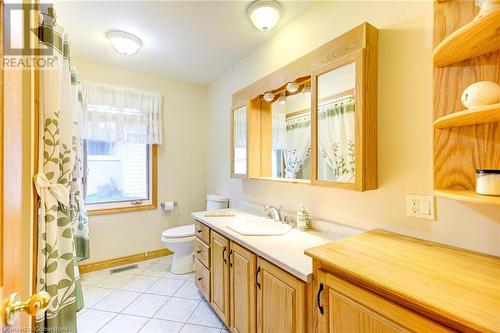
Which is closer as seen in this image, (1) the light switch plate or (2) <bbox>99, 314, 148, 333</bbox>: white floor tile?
(1) the light switch plate

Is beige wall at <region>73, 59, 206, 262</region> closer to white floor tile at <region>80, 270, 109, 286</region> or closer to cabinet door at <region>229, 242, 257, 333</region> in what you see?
white floor tile at <region>80, 270, 109, 286</region>

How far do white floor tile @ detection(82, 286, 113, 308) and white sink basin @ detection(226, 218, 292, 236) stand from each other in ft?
4.99

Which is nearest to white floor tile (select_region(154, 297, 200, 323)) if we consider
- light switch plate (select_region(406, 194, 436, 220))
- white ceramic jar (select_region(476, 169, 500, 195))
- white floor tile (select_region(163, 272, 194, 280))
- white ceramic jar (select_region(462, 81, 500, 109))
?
white floor tile (select_region(163, 272, 194, 280))

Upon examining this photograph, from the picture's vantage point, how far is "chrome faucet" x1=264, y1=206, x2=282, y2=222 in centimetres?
192

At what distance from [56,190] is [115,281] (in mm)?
1919

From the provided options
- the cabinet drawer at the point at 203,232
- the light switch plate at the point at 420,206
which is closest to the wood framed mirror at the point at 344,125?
the light switch plate at the point at 420,206

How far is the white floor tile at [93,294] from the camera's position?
82.2 inches

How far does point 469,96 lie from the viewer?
2.90 ft

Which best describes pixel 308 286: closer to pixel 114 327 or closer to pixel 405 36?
pixel 405 36

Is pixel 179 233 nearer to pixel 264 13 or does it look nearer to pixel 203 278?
pixel 203 278

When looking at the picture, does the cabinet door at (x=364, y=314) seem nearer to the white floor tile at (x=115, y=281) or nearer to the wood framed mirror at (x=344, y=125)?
Answer: the wood framed mirror at (x=344, y=125)

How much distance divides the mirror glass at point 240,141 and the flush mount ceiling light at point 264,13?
727 millimetres

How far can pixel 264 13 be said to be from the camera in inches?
67.7

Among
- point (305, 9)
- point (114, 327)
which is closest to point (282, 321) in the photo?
point (114, 327)
